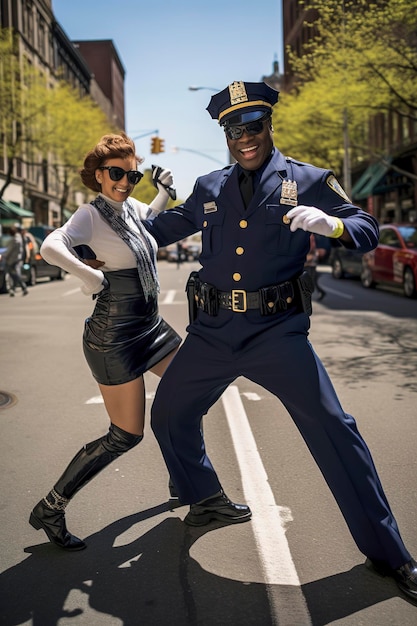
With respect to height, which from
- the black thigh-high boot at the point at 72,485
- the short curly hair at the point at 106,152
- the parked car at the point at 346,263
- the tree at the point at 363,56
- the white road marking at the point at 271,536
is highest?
the tree at the point at 363,56

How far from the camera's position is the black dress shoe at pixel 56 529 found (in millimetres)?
3613

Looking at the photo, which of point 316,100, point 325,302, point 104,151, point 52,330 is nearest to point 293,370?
point 104,151

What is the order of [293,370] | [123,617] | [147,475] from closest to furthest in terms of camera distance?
[123,617], [293,370], [147,475]

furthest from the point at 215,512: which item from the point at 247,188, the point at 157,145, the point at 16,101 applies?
the point at 16,101

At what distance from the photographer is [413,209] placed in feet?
122

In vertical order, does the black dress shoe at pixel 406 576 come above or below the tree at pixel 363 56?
below

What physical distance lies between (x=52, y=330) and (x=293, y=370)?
959 cm

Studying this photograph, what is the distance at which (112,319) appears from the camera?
3.68 metres

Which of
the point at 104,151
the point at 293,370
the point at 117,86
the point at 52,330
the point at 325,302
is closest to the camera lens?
the point at 293,370

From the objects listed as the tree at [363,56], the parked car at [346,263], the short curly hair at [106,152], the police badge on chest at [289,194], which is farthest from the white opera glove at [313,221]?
the parked car at [346,263]

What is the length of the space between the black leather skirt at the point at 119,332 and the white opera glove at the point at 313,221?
3.26ft

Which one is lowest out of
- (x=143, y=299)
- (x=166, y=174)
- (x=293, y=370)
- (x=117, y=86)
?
(x=293, y=370)

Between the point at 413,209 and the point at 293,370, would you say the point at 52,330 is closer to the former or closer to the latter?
the point at 293,370

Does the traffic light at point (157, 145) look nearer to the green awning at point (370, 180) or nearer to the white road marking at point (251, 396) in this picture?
the green awning at point (370, 180)
